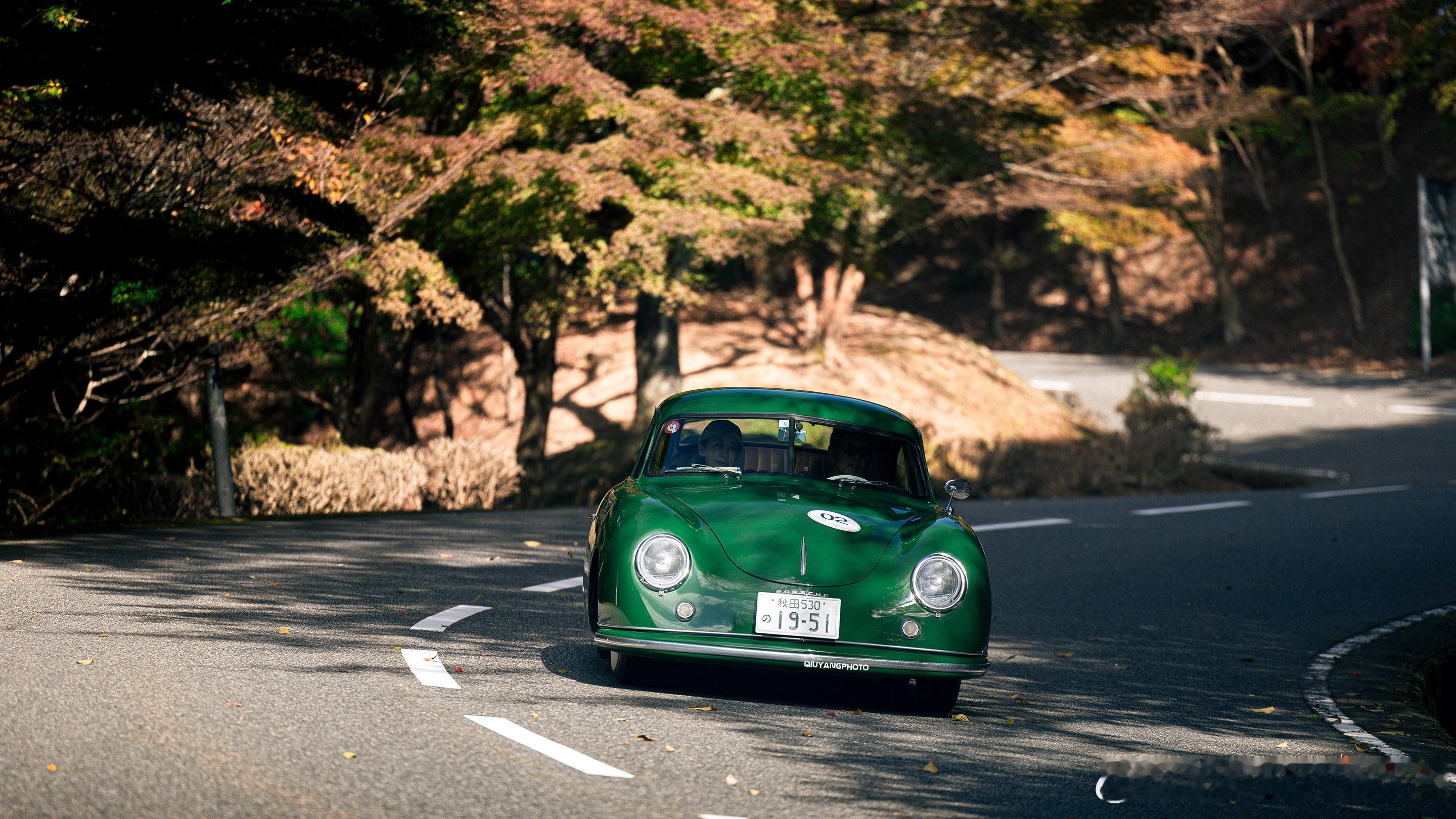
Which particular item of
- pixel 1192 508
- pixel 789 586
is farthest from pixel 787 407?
pixel 1192 508

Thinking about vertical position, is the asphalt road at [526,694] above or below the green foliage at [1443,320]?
below

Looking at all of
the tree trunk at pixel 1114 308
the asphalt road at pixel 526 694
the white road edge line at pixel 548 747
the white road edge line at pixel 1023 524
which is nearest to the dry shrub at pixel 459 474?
the asphalt road at pixel 526 694

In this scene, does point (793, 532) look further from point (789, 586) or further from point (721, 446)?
point (721, 446)

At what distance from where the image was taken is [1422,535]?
13977mm

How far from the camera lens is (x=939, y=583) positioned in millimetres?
6309

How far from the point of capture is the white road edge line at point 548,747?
16.6 feet

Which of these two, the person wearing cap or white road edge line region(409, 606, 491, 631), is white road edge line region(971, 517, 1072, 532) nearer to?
white road edge line region(409, 606, 491, 631)

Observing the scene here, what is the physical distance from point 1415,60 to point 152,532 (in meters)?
32.9

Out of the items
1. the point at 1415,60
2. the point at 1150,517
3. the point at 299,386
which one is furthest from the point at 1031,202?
the point at 1415,60

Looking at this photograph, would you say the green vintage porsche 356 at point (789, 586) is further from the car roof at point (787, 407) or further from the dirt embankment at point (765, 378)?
the dirt embankment at point (765, 378)

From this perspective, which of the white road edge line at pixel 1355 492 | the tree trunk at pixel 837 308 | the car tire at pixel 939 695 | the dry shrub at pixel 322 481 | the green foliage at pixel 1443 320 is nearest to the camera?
the car tire at pixel 939 695

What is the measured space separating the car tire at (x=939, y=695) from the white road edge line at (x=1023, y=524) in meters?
7.03

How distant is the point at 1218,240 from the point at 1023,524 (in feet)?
85.6

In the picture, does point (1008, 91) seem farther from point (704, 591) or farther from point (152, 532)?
point (704, 591)
